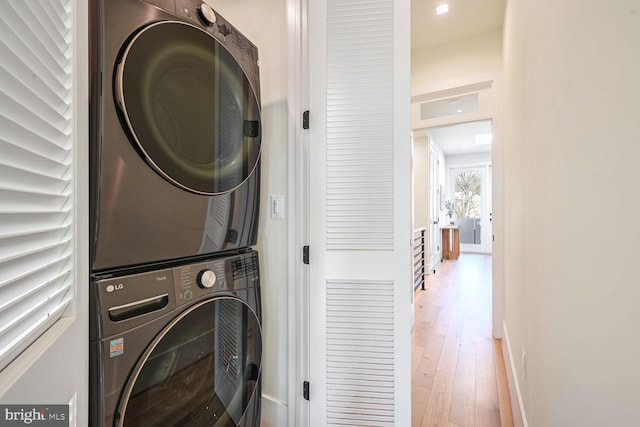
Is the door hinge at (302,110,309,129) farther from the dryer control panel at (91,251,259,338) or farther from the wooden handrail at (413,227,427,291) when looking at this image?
the wooden handrail at (413,227,427,291)

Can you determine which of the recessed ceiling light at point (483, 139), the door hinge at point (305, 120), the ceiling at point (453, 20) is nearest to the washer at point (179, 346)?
the door hinge at point (305, 120)

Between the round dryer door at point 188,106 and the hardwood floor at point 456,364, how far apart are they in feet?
5.33

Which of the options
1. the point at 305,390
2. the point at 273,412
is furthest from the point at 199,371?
the point at 273,412

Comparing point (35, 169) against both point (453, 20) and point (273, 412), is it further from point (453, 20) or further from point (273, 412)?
point (453, 20)

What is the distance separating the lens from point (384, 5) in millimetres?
1279

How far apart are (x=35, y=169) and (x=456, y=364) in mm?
2514

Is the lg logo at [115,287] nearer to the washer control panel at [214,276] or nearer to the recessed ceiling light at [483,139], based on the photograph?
the washer control panel at [214,276]

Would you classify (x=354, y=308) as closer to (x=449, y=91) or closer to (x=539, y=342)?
(x=539, y=342)

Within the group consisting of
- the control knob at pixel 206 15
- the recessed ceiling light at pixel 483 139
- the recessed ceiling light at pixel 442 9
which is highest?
the recessed ceiling light at pixel 442 9

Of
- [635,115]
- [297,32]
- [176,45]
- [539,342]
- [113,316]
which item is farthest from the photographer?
[297,32]

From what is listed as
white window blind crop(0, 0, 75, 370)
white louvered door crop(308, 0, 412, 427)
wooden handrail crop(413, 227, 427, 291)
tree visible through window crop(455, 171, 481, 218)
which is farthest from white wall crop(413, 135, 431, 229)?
white window blind crop(0, 0, 75, 370)

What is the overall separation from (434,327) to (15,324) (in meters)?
3.03

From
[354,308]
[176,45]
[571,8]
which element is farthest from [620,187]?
[176,45]

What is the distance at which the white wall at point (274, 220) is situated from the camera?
1.42 meters
